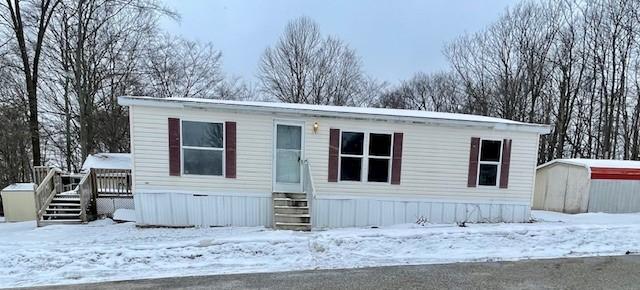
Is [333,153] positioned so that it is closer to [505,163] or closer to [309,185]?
[309,185]

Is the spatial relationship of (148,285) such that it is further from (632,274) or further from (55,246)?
(632,274)

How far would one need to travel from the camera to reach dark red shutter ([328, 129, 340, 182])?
8.64 metres

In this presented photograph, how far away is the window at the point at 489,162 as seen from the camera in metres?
9.23

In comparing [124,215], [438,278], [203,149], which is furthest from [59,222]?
[438,278]

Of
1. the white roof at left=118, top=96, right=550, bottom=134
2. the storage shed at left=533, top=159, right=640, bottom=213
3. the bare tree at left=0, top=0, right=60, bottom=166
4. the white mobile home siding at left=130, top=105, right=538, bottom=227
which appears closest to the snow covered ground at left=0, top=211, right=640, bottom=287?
the white mobile home siding at left=130, top=105, right=538, bottom=227

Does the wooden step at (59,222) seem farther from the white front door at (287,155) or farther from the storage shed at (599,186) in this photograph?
the storage shed at (599,186)

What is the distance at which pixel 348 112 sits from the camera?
859 centimetres

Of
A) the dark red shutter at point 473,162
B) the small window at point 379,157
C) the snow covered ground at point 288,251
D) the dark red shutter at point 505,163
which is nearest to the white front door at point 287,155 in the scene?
the small window at point 379,157

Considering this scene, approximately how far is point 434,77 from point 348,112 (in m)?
27.2

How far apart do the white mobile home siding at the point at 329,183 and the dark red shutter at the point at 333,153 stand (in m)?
0.13

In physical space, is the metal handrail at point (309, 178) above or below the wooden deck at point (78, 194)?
above

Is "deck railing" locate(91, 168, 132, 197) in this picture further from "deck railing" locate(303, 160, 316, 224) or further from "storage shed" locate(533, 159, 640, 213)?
"storage shed" locate(533, 159, 640, 213)

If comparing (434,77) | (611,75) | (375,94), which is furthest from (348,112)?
(434,77)

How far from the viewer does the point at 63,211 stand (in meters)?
9.91
